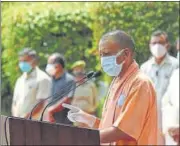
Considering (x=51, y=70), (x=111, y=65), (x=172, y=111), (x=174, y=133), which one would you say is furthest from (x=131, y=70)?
(x=51, y=70)

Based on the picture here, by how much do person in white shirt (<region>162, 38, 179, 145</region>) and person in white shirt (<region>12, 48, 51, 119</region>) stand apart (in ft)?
3.79

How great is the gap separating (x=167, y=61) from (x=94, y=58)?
0.73 metres

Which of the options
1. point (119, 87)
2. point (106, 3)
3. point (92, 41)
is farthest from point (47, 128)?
point (92, 41)

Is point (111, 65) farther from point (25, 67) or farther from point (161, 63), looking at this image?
point (25, 67)

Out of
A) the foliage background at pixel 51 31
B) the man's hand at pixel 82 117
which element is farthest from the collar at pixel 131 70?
the foliage background at pixel 51 31

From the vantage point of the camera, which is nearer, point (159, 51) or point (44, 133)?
point (44, 133)

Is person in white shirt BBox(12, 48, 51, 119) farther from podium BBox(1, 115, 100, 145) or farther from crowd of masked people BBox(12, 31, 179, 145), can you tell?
podium BBox(1, 115, 100, 145)

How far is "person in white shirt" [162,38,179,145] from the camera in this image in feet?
27.5

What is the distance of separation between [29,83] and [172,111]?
1.43 metres

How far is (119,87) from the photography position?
529cm

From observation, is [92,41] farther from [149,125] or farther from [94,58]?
[149,125]

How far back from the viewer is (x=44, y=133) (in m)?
5.54

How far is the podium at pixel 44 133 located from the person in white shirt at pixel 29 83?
3.22 metres

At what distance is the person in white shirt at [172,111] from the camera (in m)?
8.39
